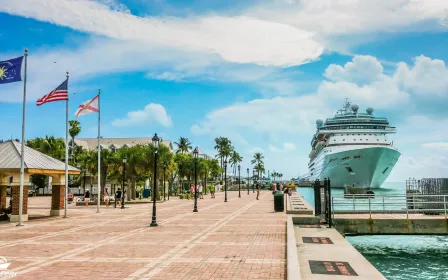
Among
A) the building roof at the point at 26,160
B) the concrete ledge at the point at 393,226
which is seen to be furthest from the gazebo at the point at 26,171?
the concrete ledge at the point at 393,226

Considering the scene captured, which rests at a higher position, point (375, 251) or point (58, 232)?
point (58, 232)

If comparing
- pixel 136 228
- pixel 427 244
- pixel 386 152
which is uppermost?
pixel 386 152

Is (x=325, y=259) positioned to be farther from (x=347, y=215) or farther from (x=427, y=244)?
(x=427, y=244)

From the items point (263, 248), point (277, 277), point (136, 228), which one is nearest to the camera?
point (277, 277)

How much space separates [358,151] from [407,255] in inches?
2113

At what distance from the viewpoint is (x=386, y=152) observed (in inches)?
2832

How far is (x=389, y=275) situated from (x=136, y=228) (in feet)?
36.5

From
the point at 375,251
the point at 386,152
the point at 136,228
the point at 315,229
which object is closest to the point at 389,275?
the point at 315,229

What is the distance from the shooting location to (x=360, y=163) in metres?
73.1

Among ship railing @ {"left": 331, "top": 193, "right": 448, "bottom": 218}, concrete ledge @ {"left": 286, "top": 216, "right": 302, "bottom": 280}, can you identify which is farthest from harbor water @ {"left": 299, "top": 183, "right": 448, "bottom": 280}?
concrete ledge @ {"left": 286, "top": 216, "right": 302, "bottom": 280}

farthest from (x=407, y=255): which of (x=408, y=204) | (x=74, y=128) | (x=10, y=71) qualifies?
(x=74, y=128)

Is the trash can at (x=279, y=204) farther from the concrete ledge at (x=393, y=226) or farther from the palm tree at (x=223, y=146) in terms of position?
the palm tree at (x=223, y=146)

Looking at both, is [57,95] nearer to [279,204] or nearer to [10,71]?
[10,71]

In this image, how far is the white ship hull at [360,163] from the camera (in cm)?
7169
